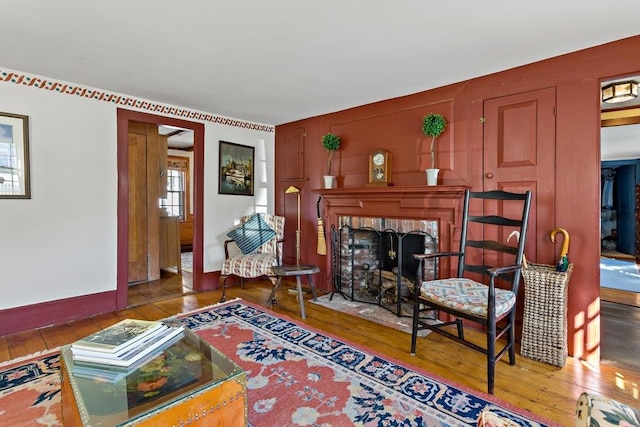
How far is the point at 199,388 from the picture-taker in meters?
1.19

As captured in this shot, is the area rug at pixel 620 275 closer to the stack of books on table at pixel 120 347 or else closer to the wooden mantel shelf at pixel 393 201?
the wooden mantel shelf at pixel 393 201

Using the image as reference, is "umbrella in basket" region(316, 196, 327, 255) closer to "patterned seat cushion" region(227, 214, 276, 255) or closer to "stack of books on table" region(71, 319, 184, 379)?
"patterned seat cushion" region(227, 214, 276, 255)

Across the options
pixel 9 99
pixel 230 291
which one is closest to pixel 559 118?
pixel 230 291

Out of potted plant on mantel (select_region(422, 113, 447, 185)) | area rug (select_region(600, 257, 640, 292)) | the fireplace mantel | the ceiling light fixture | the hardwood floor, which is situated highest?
the ceiling light fixture

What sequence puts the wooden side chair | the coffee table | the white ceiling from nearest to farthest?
the coffee table < the white ceiling < the wooden side chair

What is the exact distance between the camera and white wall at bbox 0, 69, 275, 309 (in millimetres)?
2711

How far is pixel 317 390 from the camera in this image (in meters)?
1.84

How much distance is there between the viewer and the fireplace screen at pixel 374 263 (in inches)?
130

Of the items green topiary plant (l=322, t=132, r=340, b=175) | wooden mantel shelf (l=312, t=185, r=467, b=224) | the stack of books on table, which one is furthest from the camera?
green topiary plant (l=322, t=132, r=340, b=175)

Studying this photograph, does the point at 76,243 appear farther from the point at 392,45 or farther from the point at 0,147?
the point at 392,45

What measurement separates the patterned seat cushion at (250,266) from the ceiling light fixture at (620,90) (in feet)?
11.3

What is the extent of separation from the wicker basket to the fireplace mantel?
74 cm

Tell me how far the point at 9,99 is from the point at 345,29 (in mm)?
2790

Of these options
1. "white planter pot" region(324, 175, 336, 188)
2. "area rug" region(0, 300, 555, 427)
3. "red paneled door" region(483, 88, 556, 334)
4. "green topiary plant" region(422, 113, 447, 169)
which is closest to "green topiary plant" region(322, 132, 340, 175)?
"white planter pot" region(324, 175, 336, 188)
